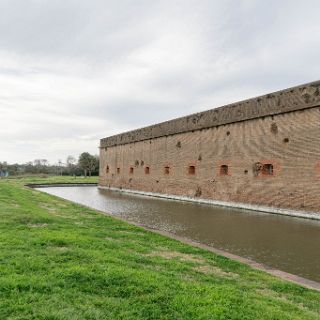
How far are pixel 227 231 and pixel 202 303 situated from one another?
20.6ft

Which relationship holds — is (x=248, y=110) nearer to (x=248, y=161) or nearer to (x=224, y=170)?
(x=248, y=161)

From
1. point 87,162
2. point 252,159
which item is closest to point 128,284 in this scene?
point 252,159

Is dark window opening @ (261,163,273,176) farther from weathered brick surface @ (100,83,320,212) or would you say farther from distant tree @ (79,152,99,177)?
distant tree @ (79,152,99,177)

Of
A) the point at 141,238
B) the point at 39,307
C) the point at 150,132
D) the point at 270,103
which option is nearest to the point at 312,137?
the point at 270,103

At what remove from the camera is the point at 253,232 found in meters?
9.42

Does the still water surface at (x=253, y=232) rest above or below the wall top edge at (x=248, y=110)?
below

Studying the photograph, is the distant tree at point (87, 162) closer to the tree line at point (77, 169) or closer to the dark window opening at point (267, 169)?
the tree line at point (77, 169)

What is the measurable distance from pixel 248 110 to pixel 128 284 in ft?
40.6

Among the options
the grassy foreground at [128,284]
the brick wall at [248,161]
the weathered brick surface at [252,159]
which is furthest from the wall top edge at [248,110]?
the grassy foreground at [128,284]

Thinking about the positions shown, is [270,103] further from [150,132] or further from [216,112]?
[150,132]

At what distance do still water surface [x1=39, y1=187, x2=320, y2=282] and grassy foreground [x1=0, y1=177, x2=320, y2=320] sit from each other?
1486mm

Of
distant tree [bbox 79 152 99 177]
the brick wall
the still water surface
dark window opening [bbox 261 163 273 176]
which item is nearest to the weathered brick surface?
the brick wall

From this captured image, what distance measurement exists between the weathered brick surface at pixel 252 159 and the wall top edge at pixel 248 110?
1.8 inches

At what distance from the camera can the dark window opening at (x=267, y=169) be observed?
13906mm
